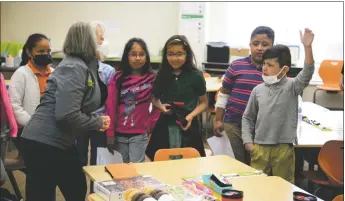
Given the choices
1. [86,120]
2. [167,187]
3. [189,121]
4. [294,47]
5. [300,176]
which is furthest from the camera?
[294,47]

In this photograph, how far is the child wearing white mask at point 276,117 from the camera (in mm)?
2881

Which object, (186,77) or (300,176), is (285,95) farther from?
(300,176)

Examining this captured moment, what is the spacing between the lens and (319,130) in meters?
3.68

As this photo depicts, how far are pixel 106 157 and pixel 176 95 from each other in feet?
2.18

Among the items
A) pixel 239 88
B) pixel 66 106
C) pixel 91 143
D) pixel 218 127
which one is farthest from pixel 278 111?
pixel 91 143

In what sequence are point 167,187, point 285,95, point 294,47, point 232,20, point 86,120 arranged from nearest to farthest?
point 167,187
point 86,120
point 285,95
point 294,47
point 232,20

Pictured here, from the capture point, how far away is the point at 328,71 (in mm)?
7359

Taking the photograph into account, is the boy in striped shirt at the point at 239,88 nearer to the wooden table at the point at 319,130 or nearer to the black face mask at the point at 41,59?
the wooden table at the point at 319,130

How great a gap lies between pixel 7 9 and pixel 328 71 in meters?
5.78

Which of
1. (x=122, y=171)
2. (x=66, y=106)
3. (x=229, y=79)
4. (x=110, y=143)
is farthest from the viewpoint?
(x=229, y=79)

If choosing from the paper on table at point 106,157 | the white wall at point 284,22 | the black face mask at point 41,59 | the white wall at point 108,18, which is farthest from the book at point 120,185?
the white wall at point 108,18

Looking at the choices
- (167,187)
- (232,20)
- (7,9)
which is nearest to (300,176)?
(167,187)

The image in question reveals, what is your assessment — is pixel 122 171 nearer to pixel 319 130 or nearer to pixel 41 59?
pixel 41 59

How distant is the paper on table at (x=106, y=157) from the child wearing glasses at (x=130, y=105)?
12cm
